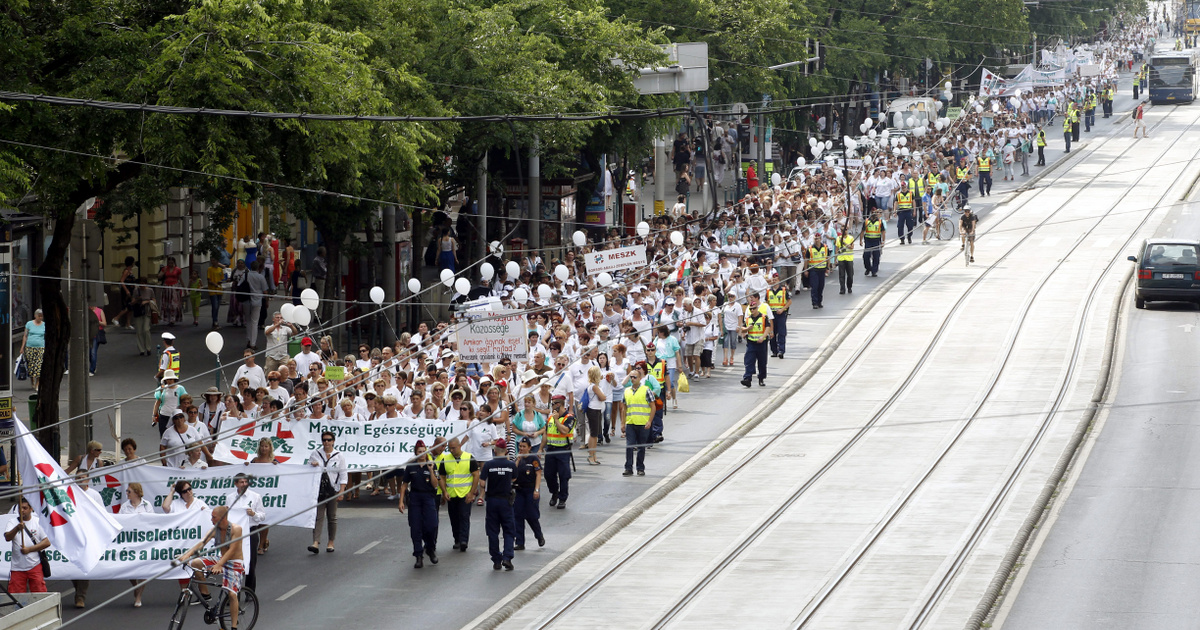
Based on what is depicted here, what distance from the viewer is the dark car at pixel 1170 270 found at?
34531mm

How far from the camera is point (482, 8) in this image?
36.9m

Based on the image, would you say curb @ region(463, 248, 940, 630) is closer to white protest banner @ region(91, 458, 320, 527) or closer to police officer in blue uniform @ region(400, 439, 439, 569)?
police officer in blue uniform @ region(400, 439, 439, 569)

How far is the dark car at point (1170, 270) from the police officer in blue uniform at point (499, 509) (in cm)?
2037

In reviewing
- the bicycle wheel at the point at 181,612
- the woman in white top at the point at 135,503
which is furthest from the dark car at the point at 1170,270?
the bicycle wheel at the point at 181,612

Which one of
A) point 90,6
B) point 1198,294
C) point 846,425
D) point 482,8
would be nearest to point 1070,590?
point 846,425

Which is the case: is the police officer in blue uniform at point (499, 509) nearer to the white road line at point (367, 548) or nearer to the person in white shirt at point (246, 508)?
the white road line at point (367, 548)

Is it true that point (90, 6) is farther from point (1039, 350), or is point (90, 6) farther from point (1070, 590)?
point (1039, 350)

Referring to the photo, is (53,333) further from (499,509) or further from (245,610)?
(499,509)

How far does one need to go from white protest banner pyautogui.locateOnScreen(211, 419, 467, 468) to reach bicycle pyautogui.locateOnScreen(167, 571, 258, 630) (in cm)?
379

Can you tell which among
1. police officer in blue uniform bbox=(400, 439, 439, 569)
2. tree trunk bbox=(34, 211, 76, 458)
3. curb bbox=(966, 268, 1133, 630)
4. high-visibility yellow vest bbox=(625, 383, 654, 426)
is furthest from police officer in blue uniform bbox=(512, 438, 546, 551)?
tree trunk bbox=(34, 211, 76, 458)

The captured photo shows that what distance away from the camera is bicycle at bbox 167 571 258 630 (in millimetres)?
16031

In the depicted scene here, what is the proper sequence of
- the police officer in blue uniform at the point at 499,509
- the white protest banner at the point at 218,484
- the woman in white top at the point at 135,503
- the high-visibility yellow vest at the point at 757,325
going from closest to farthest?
the woman in white top at the point at 135,503 < the white protest banner at the point at 218,484 < the police officer in blue uniform at the point at 499,509 < the high-visibility yellow vest at the point at 757,325

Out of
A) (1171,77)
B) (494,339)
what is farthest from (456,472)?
(1171,77)

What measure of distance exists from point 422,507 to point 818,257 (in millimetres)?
17860
